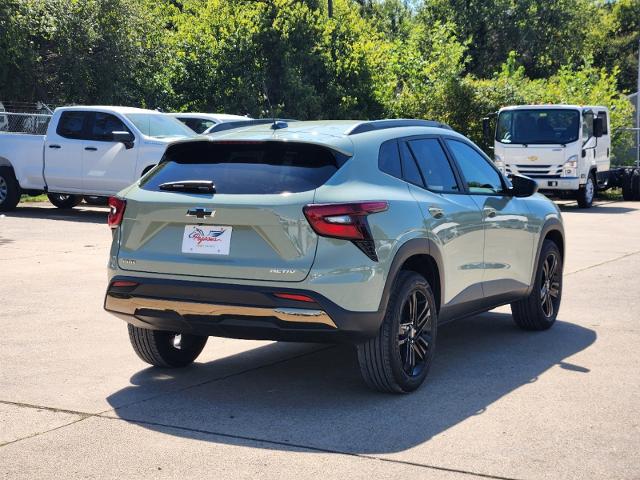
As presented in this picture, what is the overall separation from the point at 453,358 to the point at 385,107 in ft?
85.9

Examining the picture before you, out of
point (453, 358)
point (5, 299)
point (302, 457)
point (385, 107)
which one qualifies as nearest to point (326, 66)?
point (385, 107)

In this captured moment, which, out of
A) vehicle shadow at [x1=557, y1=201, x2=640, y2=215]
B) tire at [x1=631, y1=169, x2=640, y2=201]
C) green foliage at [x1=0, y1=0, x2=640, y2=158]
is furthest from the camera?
green foliage at [x1=0, y1=0, x2=640, y2=158]

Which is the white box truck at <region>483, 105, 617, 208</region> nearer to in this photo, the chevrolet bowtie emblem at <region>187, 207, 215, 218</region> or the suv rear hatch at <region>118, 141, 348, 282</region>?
the suv rear hatch at <region>118, 141, 348, 282</region>

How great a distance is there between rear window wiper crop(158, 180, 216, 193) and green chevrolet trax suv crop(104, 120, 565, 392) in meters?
0.01

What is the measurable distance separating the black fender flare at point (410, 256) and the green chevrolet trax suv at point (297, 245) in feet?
0.04

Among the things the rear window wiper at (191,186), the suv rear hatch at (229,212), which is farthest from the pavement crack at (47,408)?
the rear window wiper at (191,186)

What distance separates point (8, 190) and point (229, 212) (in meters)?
15.2

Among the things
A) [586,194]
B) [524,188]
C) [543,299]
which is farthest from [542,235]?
[586,194]

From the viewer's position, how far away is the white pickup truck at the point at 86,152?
63.2ft

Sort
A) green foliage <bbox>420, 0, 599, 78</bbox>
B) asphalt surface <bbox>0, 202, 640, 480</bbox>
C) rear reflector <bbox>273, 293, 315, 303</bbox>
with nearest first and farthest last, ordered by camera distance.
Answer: asphalt surface <bbox>0, 202, 640, 480</bbox> → rear reflector <bbox>273, 293, 315, 303</bbox> → green foliage <bbox>420, 0, 599, 78</bbox>

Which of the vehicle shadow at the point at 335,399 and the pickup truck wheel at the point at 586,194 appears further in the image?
the pickup truck wheel at the point at 586,194

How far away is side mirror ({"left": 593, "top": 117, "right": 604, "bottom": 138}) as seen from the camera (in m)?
25.3

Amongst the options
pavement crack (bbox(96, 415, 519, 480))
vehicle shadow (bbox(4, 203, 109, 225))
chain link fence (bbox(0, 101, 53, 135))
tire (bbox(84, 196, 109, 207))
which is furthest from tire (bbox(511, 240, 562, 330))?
chain link fence (bbox(0, 101, 53, 135))

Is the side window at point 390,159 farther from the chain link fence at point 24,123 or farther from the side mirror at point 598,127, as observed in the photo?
the side mirror at point 598,127
